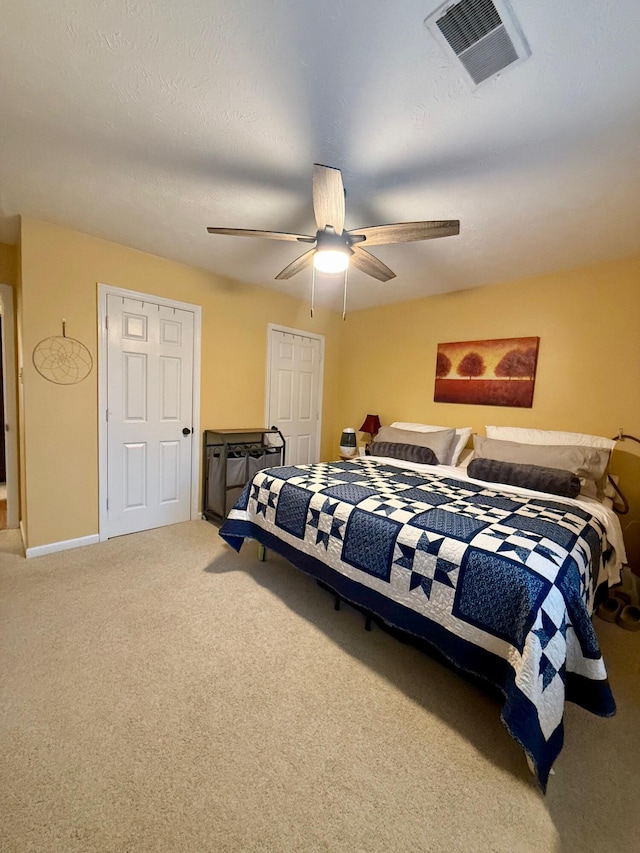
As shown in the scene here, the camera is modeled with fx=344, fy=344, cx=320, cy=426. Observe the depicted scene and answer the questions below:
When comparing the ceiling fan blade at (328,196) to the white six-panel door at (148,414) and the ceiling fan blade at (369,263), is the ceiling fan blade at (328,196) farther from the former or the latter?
the white six-panel door at (148,414)

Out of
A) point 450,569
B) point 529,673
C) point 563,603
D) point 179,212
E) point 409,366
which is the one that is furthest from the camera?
point 409,366

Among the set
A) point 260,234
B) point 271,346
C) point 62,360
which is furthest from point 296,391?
point 260,234

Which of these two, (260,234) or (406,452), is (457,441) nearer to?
(406,452)

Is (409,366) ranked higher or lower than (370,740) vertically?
higher

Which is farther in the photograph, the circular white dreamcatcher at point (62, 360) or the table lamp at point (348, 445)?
the table lamp at point (348, 445)

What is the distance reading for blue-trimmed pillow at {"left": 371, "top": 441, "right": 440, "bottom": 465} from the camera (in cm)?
319

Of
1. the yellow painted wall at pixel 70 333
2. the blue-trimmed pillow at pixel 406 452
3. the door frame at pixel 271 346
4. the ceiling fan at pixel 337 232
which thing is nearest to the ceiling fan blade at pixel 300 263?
the ceiling fan at pixel 337 232

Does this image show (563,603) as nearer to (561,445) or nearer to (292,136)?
(561,445)

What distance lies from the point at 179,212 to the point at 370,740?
3.05 meters

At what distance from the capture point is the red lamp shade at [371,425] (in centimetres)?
414

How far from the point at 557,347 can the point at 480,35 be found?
2506 millimetres

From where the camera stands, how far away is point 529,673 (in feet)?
3.94

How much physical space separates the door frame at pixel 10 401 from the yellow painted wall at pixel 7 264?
0.18 ft

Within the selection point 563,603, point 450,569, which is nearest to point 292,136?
point 450,569
